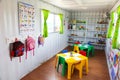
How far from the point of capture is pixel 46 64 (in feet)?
13.6

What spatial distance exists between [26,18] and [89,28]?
4.62m

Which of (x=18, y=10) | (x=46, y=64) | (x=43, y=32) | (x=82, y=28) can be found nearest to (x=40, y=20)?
(x=43, y=32)

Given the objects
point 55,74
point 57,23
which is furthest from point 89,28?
point 55,74

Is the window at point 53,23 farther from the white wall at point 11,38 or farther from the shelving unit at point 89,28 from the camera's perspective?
the shelving unit at point 89,28

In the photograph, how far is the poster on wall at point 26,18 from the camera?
2.85 m

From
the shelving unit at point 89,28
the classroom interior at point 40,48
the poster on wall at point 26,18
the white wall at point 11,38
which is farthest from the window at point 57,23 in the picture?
the poster on wall at point 26,18

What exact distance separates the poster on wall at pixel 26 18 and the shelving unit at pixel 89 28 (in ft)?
13.1

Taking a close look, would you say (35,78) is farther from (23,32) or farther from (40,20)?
(40,20)

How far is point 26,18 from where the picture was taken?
3.09 meters

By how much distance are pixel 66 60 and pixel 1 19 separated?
1959 mm

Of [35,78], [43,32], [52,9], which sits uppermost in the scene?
[52,9]

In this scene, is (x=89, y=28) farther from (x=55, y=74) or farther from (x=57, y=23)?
(x=55, y=74)

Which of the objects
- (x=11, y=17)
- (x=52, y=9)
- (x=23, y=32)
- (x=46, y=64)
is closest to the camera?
(x=11, y=17)

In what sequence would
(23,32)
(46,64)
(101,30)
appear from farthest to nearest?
1. (101,30)
2. (46,64)
3. (23,32)
